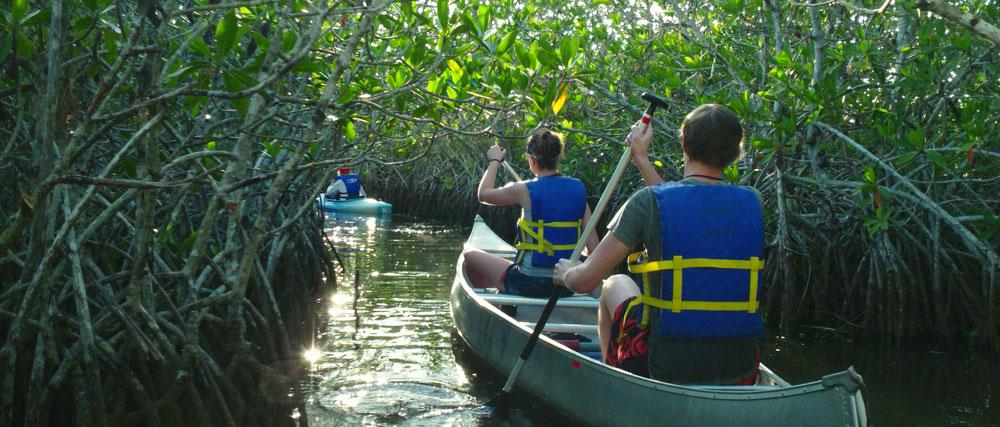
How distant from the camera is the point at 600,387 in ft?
13.6

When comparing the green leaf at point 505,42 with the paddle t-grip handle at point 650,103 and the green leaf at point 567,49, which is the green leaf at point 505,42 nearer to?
the green leaf at point 567,49

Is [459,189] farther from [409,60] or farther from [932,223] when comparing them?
[409,60]

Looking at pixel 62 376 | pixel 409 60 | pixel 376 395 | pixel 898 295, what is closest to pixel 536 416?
pixel 376 395

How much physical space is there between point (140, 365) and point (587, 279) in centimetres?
184

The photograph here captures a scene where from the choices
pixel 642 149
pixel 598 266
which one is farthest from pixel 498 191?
Answer: pixel 598 266

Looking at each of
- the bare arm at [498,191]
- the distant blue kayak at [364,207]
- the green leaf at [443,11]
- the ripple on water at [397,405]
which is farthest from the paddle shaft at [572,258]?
the distant blue kayak at [364,207]

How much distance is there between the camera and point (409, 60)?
15.8 feet

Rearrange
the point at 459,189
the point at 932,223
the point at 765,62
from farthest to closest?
the point at 459,189
the point at 765,62
the point at 932,223

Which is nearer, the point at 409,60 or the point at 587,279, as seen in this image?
the point at 587,279

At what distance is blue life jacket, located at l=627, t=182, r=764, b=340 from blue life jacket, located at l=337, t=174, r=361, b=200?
16.7 meters

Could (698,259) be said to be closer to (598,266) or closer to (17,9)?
(598,266)

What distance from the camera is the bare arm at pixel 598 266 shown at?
3.51 metres

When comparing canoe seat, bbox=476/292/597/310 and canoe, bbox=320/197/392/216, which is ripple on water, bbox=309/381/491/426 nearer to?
canoe seat, bbox=476/292/597/310

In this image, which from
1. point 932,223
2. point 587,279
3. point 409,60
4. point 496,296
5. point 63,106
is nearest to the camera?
point 63,106
